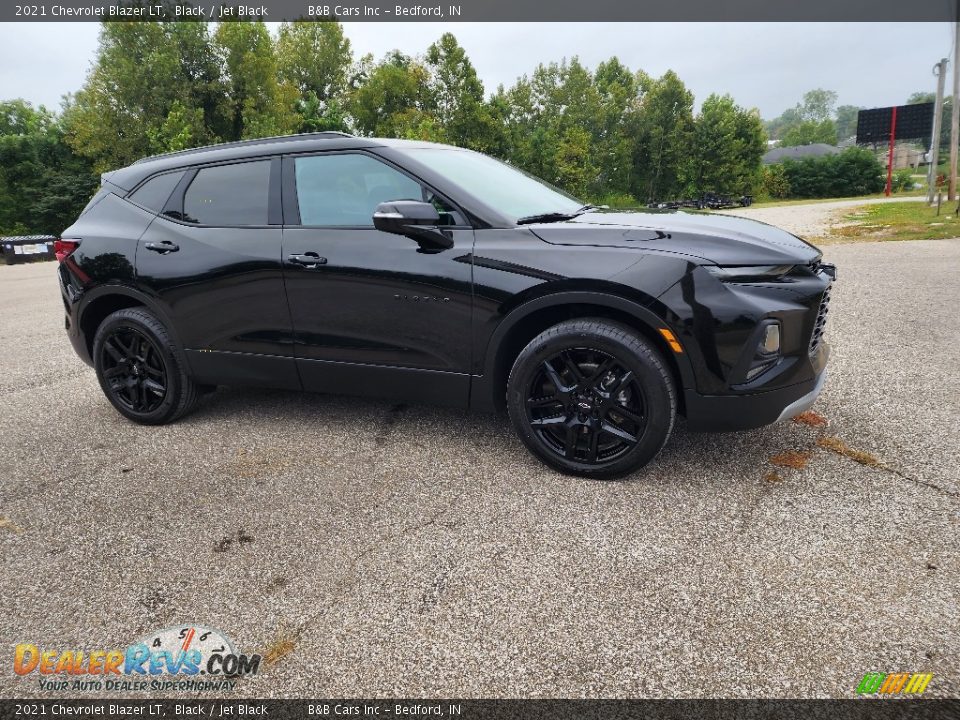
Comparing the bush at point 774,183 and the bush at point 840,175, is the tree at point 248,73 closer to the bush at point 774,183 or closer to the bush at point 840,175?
the bush at point 774,183

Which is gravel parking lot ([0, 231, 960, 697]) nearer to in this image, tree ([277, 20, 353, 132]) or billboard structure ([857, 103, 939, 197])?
tree ([277, 20, 353, 132])

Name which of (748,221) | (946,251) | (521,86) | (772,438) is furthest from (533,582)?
(521,86)

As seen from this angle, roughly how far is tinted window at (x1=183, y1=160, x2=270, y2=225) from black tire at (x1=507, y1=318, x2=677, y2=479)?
1.87 m

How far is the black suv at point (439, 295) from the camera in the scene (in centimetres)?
294

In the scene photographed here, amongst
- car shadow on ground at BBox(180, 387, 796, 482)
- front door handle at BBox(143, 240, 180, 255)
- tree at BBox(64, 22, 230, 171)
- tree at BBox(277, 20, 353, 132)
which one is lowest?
car shadow on ground at BBox(180, 387, 796, 482)

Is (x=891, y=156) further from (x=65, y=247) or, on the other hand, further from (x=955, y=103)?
(x=65, y=247)

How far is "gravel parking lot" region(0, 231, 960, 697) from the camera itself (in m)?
1.99

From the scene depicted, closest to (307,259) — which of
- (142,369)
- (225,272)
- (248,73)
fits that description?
(225,272)

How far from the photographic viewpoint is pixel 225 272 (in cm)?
379

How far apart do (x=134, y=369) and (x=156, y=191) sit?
1.17 m

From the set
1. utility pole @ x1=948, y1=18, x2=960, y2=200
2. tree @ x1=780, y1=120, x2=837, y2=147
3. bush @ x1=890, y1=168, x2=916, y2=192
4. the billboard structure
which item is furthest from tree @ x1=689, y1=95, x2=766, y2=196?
tree @ x1=780, y1=120, x2=837, y2=147

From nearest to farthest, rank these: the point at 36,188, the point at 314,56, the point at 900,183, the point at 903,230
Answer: the point at 903,230 < the point at 36,188 < the point at 900,183 < the point at 314,56

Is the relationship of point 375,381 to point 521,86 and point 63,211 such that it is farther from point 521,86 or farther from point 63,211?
point 521,86

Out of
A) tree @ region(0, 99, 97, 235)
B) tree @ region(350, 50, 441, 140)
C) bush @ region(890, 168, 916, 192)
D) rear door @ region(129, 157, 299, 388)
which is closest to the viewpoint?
rear door @ region(129, 157, 299, 388)
